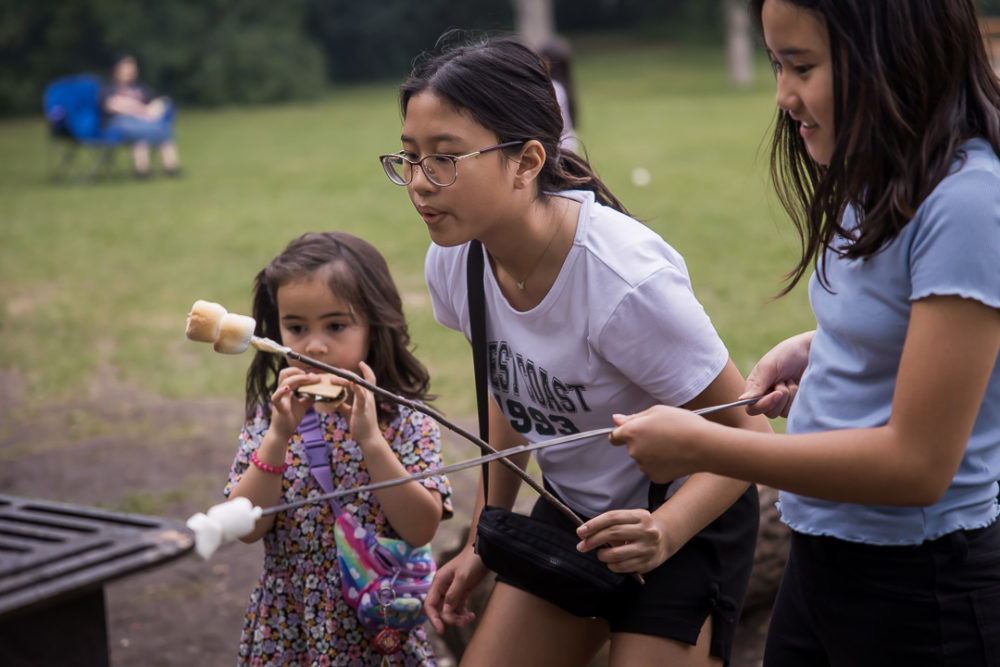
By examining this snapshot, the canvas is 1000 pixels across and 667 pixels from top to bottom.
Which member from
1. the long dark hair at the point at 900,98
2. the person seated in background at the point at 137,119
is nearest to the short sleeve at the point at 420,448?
the long dark hair at the point at 900,98

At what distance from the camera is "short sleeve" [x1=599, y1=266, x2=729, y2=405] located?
80.9 inches

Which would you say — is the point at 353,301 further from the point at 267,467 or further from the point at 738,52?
the point at 738,52

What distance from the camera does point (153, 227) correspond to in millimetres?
11344

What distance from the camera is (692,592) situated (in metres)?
2.14

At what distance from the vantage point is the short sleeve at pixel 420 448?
2506 mm

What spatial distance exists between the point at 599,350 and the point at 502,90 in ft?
1.79

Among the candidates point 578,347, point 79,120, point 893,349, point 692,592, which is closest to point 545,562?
point 692,592

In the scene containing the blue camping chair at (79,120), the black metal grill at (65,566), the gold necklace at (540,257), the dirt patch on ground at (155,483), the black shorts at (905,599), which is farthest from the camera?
the blue camping chair at (79,120)

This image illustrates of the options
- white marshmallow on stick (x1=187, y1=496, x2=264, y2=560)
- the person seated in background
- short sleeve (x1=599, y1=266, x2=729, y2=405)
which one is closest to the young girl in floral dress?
short sleeve (x1=599, y1=266, x2=729, y2=405)

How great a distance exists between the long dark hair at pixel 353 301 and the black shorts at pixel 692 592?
0.73 metres

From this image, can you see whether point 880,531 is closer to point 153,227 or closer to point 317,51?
point 153,227

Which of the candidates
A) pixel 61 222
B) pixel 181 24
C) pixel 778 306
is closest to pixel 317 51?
pixel 181 24

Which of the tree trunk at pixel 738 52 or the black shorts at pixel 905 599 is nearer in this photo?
the black shorts at pixel 905 599

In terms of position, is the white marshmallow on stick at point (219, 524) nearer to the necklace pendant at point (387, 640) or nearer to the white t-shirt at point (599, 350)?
the white t-shirt at point (599, 350)
